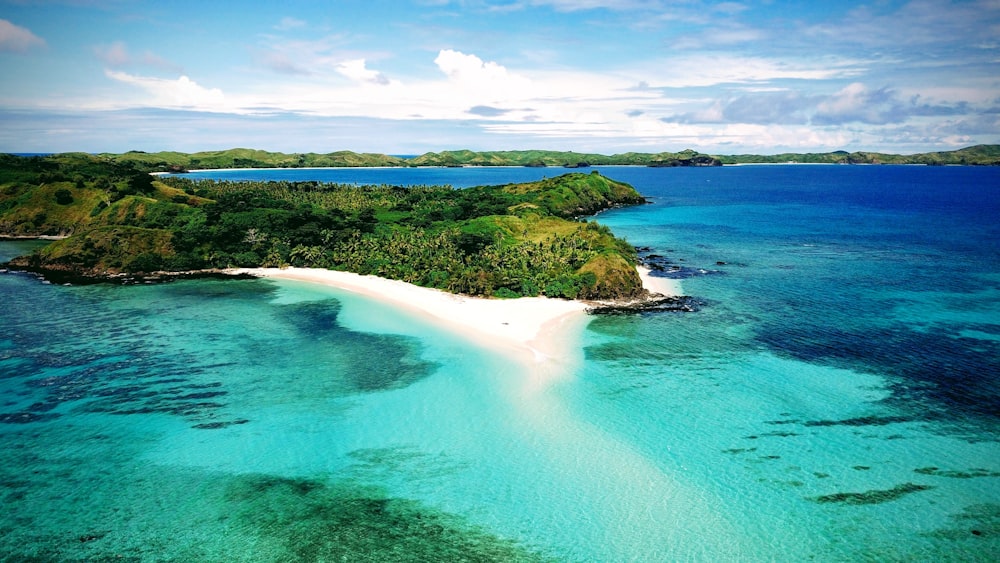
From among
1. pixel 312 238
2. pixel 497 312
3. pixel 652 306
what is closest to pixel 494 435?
pixel 497 312

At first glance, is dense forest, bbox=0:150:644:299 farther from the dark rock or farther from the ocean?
the ocean

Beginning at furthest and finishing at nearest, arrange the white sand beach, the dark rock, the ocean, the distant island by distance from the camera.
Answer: the distant island, the dark rock, the white sand beach, the ocean

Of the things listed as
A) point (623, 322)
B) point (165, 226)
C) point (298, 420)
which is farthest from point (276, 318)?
point (165, 226)

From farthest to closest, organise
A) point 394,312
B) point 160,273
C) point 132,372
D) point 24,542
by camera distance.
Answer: point 160,273, point 394,312, point 132,372, point 24,542

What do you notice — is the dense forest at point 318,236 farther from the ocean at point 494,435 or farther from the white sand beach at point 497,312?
Result: the ocean at point 494,435

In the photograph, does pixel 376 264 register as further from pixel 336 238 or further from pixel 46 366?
pixel 46 366

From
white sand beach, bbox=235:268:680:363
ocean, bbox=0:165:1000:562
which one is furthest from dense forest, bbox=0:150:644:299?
ocean, bbox=0:165:1000:562

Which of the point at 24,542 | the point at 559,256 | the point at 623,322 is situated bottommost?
the point at 24,542
